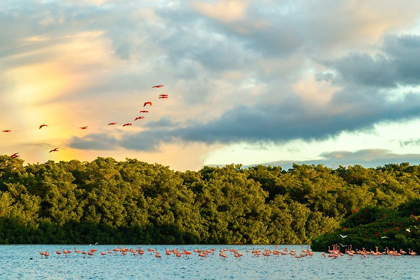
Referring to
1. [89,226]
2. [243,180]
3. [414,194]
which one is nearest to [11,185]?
[89,226]

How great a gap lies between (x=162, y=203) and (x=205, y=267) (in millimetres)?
28597

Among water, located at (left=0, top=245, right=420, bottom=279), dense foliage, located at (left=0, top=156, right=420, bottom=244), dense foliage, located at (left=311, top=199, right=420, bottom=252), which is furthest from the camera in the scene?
dense foliage, located at (left=0, top=156, right=420, bottom=244)

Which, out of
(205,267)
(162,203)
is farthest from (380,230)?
(162,203)

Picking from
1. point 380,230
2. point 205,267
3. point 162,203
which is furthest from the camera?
point 162,203

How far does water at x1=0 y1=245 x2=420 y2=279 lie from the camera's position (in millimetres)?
28922

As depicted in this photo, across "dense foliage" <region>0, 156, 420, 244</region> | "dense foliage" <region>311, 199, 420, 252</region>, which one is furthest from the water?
"dense foliage" <region>0, 156, 420, 244</region>

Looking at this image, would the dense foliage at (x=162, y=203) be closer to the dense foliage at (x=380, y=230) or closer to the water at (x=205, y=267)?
the water at (x=205, y=267)

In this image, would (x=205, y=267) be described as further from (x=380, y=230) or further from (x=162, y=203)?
(x=162, y=203)

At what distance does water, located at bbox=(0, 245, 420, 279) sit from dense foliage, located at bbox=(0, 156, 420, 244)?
16.3 metres

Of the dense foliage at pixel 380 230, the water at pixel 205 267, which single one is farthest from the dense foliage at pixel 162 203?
the dense foliage at pixel 380 230

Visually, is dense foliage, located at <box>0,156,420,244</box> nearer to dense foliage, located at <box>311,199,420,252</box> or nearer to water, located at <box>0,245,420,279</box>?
water, located at <box>0,245,420,279</box>

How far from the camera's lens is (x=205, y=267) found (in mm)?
33750

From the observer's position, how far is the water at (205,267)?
2892 cm

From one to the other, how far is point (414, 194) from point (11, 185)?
49.5 metres
